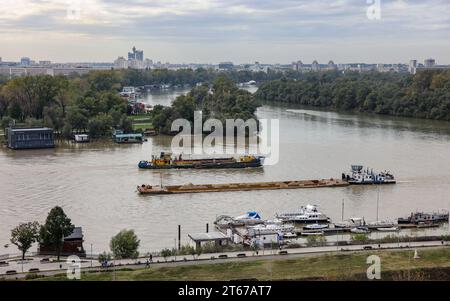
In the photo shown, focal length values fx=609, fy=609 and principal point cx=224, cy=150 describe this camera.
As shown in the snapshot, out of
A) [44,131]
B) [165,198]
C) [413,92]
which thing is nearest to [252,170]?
[165,198]

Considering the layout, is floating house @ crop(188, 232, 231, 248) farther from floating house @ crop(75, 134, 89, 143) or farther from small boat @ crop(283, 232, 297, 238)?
floating house @ crop(75, 134, 89, 143)

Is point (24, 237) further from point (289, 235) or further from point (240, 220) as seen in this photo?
point (289, 235)

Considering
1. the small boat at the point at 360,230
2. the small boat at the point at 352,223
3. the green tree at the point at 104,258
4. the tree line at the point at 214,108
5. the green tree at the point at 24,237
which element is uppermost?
the tree line at the point at 214,108

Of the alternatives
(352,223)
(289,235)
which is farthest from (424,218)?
(289,235)

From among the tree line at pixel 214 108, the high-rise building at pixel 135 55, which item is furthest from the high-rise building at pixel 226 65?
the tree line at pixel 214 108

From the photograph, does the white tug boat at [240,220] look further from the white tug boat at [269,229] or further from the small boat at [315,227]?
the small boat at [315,227]

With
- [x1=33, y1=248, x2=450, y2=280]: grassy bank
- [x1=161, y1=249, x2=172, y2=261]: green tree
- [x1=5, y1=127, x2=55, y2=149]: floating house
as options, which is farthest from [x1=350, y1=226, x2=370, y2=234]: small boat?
[x1=5, y1=127, x2=55, y2=149]: floating house
